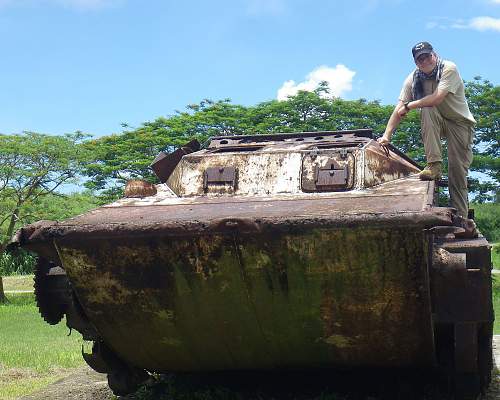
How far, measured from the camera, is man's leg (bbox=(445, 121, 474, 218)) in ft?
20.4

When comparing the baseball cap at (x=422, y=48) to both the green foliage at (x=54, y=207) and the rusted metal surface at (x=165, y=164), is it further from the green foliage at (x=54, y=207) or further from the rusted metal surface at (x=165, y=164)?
the green foliage at (x=54, y=207)

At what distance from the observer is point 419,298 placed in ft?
15.0

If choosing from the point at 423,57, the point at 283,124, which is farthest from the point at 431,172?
the point at 283,124

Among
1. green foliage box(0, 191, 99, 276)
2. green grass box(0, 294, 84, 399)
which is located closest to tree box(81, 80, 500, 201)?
green foliage box(0, 191, 99, 276)

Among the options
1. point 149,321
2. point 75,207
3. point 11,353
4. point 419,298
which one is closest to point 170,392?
point 149,321

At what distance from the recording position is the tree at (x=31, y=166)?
28.7m

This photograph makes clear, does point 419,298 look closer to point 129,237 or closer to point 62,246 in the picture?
point 129,237

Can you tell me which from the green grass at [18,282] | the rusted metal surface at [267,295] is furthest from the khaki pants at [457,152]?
the green grass at [18,282]

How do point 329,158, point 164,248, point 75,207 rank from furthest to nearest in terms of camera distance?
point 75,207 → point 329,158 → point 164,248

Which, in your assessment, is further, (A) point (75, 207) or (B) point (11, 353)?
(A) point (75, 207)

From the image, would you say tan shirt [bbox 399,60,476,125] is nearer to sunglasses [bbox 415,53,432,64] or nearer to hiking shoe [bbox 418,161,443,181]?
sunglasses [bbox 415,53,432,64]

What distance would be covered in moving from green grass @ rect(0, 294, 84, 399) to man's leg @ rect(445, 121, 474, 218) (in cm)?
398

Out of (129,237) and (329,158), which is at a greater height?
(329,158)

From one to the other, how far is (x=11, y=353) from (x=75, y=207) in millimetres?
18574
